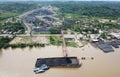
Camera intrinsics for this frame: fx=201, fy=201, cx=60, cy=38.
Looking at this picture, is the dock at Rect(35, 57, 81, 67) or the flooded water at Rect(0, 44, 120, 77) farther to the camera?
the dock at Rect(35, 57, 81, 67)

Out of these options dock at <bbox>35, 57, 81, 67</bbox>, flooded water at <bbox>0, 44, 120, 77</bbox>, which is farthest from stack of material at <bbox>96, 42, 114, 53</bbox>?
dock at <bbox>35, 57, 81, 67</bbox>

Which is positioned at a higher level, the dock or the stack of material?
the dock

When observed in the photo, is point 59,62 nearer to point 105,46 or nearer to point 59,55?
point 59,55

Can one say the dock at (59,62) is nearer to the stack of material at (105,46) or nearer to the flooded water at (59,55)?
the flooded water at (59,55)

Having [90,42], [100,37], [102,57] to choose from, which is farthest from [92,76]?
[100,37]

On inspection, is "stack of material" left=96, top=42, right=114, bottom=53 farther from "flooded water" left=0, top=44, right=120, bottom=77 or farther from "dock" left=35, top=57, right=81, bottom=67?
"dock" left=35, top=57, right=81, bottom=67

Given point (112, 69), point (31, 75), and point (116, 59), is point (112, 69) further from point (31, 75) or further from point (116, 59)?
point (31, 75)
